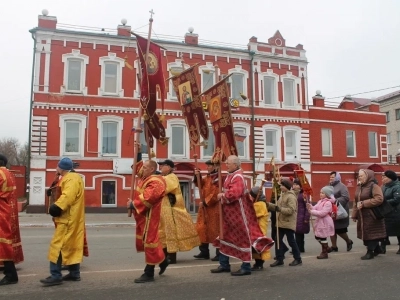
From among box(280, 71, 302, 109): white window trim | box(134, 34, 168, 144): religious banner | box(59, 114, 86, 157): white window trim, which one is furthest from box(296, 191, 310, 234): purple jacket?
box(280, 71, 302, 109): white window trim

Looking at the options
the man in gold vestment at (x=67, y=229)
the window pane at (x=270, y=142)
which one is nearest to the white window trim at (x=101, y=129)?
the window pane at (x=270, y=142)

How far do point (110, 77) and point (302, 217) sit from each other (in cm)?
1790

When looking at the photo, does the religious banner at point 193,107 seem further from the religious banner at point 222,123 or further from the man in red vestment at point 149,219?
the man in red vestment at point 149,219

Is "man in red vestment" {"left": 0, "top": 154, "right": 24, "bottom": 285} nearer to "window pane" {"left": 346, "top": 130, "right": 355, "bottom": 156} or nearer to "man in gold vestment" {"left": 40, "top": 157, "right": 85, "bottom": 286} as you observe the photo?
"man in gold vestment" {"left": 40, "top": 157, "right": 85, "bottom": 286}

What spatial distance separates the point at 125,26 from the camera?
980 inches

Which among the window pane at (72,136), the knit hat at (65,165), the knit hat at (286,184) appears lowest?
the knit hat at (286,184)

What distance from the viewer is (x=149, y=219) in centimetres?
627

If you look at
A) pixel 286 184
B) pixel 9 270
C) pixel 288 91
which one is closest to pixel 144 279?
pixel 9 270

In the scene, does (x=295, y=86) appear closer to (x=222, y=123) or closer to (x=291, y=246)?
(x=222, y=123)

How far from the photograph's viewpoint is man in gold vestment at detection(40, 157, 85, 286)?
590 centimetres

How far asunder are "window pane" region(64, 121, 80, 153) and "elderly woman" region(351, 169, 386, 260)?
17.9m

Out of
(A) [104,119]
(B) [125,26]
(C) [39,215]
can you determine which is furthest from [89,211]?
(B) [125,26]

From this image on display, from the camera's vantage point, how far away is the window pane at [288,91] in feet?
92.4

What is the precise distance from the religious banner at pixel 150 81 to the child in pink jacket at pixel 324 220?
3.90 metres
